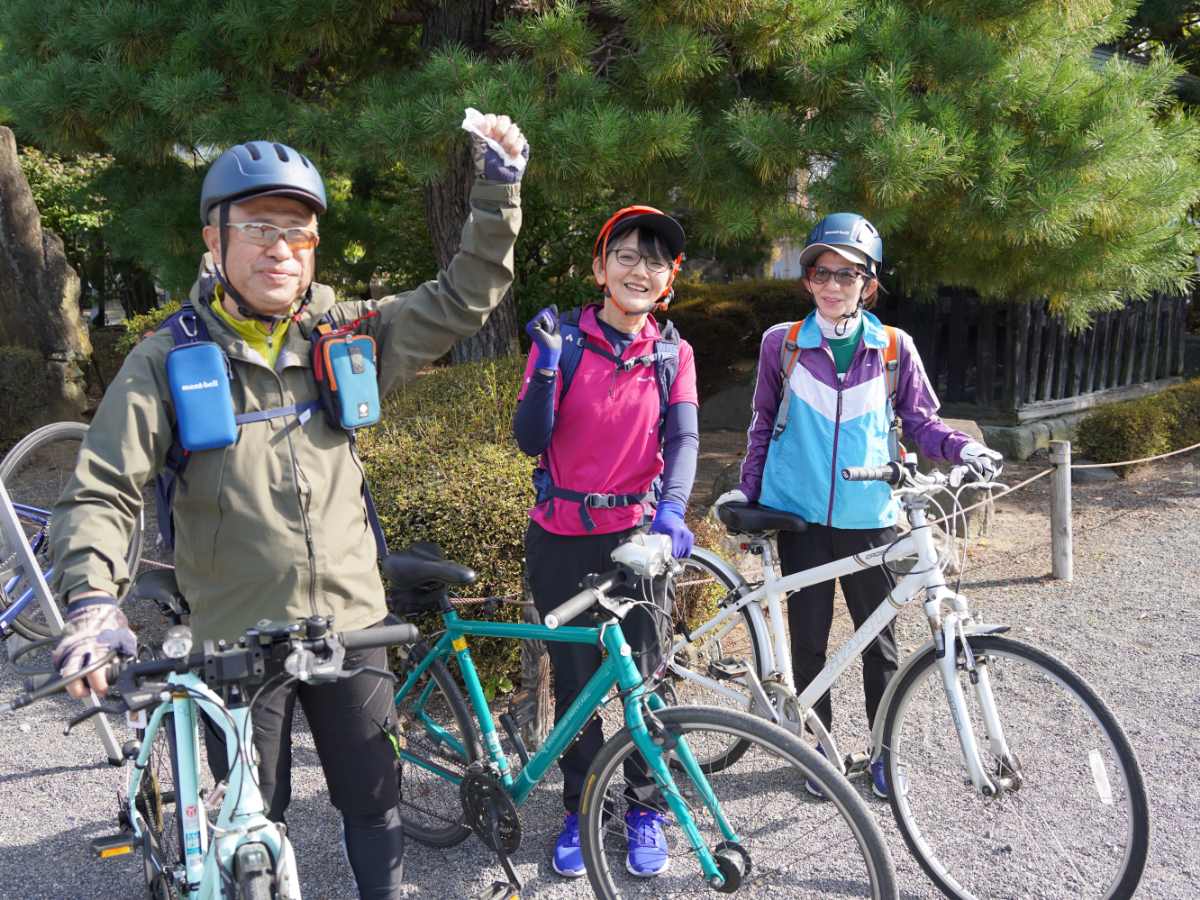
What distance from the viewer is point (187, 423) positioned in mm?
1729

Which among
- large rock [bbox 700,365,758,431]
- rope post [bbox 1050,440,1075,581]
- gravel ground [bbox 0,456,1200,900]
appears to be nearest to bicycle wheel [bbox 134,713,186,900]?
gravel ground [bbox 0,456,1200,900]

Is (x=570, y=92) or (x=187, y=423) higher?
(x=570, y=92)

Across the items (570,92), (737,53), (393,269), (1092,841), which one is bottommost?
(1092,841)

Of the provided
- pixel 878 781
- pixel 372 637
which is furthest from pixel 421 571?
pixel 878 781

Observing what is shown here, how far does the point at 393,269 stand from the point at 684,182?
168 inches

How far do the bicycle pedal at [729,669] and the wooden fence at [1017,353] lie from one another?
6.16 m

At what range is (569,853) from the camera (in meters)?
2.62

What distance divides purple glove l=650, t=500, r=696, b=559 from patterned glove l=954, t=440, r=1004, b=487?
90 cm

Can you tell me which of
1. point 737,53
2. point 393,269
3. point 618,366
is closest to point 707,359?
point 393,269

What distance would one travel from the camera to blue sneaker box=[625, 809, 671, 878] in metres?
2.40

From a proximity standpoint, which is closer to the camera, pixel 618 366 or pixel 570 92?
pixel 618 366

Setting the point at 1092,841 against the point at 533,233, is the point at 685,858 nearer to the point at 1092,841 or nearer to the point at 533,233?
the point at 1092,841

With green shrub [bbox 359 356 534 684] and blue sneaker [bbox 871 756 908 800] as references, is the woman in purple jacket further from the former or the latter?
green shrub [bbox 359 356 534 684]

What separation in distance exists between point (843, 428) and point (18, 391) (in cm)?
802
